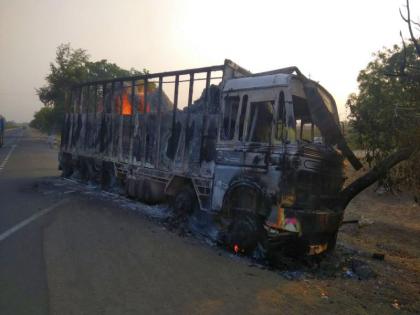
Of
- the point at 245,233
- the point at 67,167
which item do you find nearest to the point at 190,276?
the point at 245,233

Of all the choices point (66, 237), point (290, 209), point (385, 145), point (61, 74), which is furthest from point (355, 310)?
point (61, 74)

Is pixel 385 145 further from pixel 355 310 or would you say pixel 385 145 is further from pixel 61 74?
Result: pixel 61 74

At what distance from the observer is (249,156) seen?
7395 millimetres

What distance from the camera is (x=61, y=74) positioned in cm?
4719

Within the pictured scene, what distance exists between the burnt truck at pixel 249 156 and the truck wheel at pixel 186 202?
0.07ft

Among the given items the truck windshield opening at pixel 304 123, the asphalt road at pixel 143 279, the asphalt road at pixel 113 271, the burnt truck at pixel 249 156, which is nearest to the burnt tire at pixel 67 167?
the burnt truck at pixel 249 156

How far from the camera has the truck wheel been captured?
9109 mm

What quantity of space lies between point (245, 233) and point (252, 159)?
51.6 inches

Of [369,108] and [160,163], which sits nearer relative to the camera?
[369,108]

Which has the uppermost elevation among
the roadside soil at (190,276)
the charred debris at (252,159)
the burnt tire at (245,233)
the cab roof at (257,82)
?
the cab roof at (257,82)

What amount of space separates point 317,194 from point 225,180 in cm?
177

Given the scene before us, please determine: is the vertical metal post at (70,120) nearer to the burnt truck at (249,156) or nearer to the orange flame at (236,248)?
the burnt truck at (249,156)

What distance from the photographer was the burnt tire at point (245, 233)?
7184 mm

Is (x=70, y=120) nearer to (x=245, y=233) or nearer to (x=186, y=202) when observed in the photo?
(x=186, y=202)
